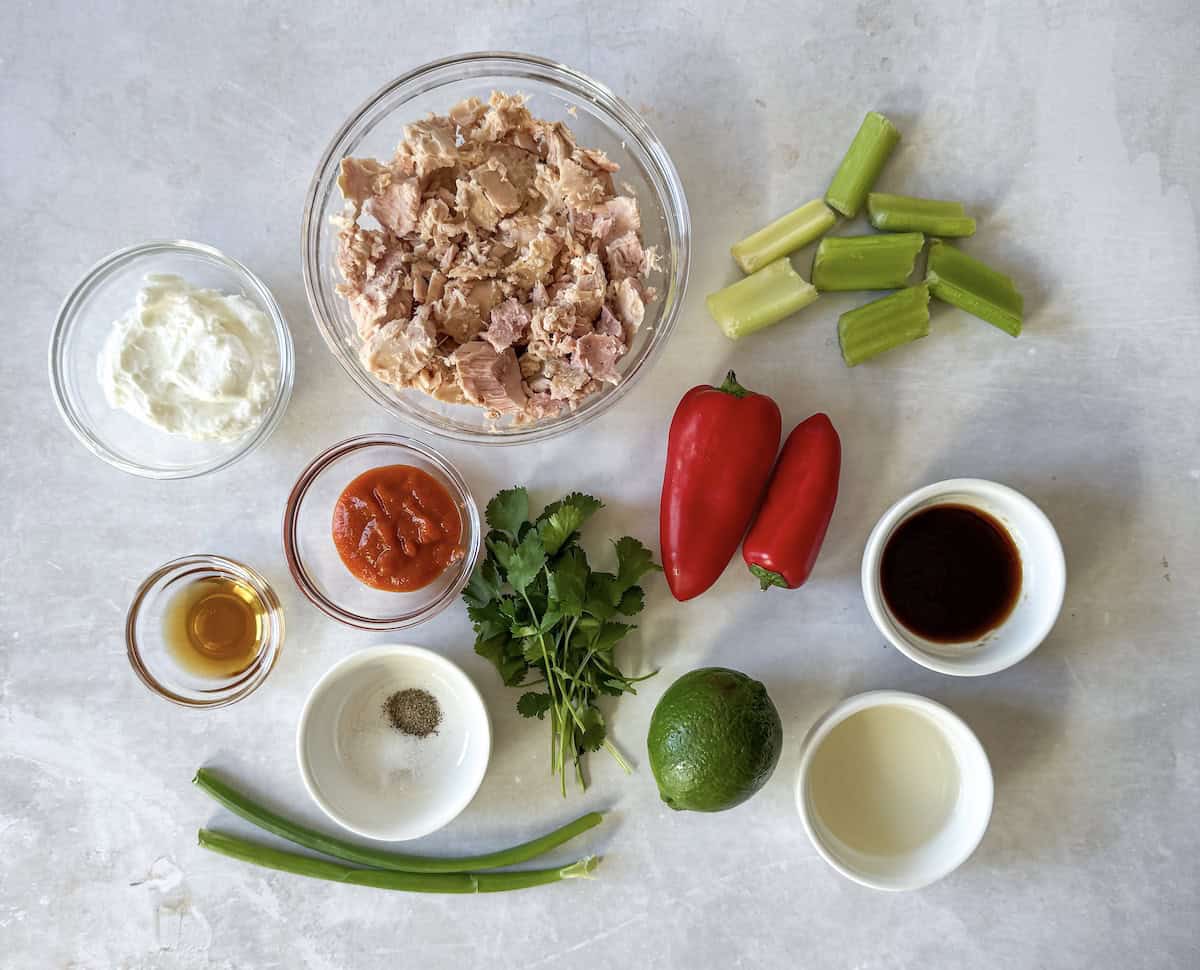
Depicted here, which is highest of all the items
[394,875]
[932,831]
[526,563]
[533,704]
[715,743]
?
[526,563]

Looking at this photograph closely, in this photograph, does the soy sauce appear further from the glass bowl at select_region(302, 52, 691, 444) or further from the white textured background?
the glass bowl at select_region(302, 52, 691, 444)

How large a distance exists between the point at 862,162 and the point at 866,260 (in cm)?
23

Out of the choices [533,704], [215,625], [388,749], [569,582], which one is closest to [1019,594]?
[569,582]

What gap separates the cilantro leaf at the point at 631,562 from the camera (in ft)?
6.25

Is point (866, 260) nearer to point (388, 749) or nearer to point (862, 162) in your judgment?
point (862, 162)

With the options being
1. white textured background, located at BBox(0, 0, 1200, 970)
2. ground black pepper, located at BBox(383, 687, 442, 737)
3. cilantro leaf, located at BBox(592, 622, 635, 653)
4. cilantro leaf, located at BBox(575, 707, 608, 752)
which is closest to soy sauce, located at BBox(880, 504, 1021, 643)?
white textured background, located at BBox(0, 0, 1200, 970)

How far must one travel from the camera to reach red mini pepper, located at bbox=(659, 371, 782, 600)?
185cm

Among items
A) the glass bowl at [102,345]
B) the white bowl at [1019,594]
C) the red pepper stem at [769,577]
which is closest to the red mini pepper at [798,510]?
the red pepper stem at [769,577]

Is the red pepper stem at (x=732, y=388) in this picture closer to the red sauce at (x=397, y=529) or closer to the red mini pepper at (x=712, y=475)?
the red mini pepper at (x=712, y=475)

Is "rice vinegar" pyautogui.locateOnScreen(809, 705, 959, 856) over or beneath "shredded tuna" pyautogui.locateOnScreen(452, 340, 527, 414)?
beneath

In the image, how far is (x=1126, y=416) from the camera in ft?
6.68

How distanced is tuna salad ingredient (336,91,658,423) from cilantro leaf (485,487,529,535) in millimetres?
239

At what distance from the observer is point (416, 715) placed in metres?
2.03

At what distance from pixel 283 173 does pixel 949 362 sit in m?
1.69
